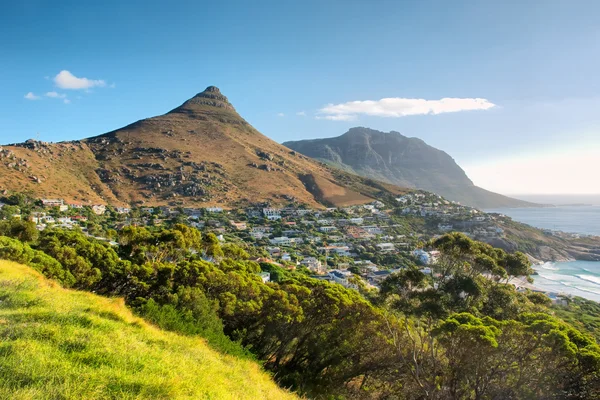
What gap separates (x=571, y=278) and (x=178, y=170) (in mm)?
85323

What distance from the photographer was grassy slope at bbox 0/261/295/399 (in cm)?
332

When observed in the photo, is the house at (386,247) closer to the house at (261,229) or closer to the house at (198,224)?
the house at (261,229)

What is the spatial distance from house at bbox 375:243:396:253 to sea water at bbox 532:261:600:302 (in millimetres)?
20577

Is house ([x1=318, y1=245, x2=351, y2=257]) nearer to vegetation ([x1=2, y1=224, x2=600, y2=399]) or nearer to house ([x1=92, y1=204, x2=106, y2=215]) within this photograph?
vegetation ([x1=2, y1=224, x2=600, y2=399])

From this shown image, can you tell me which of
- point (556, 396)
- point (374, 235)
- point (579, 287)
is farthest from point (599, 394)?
point (374, 235)

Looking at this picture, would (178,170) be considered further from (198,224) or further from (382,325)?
(382,325)

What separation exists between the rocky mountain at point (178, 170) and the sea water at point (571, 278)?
49740 millimetres

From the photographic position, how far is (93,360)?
4078 mm

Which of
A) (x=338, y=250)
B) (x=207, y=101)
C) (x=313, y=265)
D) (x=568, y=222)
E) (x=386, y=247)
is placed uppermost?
(x=207, y=101)

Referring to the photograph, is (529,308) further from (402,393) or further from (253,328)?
(253,328)

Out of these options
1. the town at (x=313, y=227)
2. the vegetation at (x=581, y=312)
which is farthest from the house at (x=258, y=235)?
the vegetation at (x=581, y=312)

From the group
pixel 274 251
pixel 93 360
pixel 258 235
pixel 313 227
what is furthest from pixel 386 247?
pixel 93 360

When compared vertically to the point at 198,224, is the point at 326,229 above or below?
below

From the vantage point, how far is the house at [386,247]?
56.0 m
